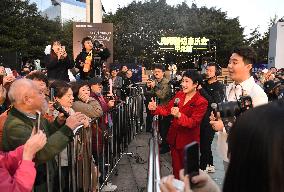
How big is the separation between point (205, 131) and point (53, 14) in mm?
63888

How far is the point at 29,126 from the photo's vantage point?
3.26m

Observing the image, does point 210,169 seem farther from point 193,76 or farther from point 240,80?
point 240,80

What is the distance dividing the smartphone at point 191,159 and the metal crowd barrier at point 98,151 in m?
2.25

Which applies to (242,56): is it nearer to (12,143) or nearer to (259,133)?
(12,143)

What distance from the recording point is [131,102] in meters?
9.48

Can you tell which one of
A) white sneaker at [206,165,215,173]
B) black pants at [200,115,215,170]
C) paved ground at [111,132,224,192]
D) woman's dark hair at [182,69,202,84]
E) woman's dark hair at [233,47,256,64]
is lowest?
paved ground at [111,132,224,192]

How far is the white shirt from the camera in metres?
3.89

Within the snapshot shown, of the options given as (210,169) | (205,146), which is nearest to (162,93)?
(205,146)

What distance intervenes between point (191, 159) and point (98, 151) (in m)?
4.22

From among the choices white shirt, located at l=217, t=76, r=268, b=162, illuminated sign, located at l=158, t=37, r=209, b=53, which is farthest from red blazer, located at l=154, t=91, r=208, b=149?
illuminated sign, located at l=158, t=37, r=209, b=53

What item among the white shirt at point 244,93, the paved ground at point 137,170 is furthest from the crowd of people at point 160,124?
the paved ground at point 137,170

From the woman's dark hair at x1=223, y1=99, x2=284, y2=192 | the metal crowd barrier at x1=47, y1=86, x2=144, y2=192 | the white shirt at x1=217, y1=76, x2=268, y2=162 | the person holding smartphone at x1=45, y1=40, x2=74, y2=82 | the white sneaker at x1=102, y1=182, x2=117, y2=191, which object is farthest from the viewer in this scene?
the person holding smartphone at x1=45, y1=40, x2=74, y2=82

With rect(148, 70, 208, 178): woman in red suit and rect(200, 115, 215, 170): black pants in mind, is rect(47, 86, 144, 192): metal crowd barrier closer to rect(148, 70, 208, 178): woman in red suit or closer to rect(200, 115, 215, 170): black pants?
rect(148, 70, 208, 178): woman in red suit

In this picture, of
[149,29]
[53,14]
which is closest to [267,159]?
[149,29]
